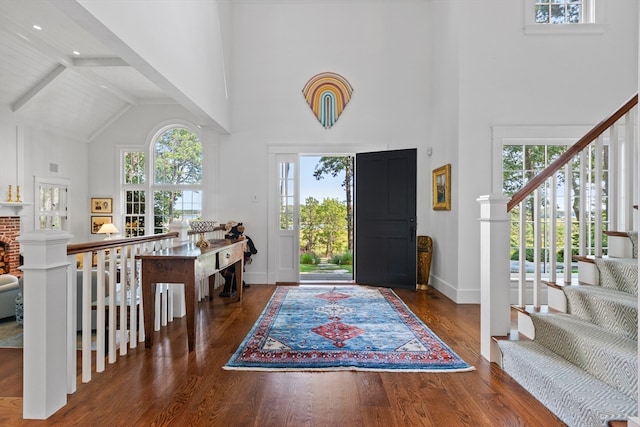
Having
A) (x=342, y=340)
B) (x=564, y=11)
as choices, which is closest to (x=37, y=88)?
(x=342, y=340)

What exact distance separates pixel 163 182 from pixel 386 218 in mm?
4623

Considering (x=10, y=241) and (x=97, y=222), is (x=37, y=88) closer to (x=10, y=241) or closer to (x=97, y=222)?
(x=10, y=241)

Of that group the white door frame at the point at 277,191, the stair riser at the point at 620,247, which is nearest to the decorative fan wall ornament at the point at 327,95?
the white door frame at the point at 277,191

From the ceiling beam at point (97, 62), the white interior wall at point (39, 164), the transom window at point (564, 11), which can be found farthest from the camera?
the white interior wall at point (39, 164)

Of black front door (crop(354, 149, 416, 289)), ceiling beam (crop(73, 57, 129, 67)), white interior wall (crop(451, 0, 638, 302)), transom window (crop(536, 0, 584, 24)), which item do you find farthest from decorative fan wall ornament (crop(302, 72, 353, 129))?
ceiling beam (crop(73, 57, 129, 67))

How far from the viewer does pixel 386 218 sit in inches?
227

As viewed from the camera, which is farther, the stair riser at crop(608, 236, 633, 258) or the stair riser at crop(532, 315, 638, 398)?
the stair riser at crop(608, 236, 633, 258)

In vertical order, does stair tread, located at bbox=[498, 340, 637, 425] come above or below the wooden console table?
below

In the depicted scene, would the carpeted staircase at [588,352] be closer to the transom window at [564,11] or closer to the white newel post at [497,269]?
the white newel post at [497,269]

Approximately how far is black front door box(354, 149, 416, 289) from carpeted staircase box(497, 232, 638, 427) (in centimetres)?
297

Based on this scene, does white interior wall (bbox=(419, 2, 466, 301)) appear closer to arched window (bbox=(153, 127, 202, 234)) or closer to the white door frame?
the white door frame

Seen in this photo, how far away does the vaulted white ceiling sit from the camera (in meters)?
4.72

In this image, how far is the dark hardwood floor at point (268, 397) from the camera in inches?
79.0

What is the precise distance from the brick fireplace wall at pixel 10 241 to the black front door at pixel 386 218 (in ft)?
18.5
